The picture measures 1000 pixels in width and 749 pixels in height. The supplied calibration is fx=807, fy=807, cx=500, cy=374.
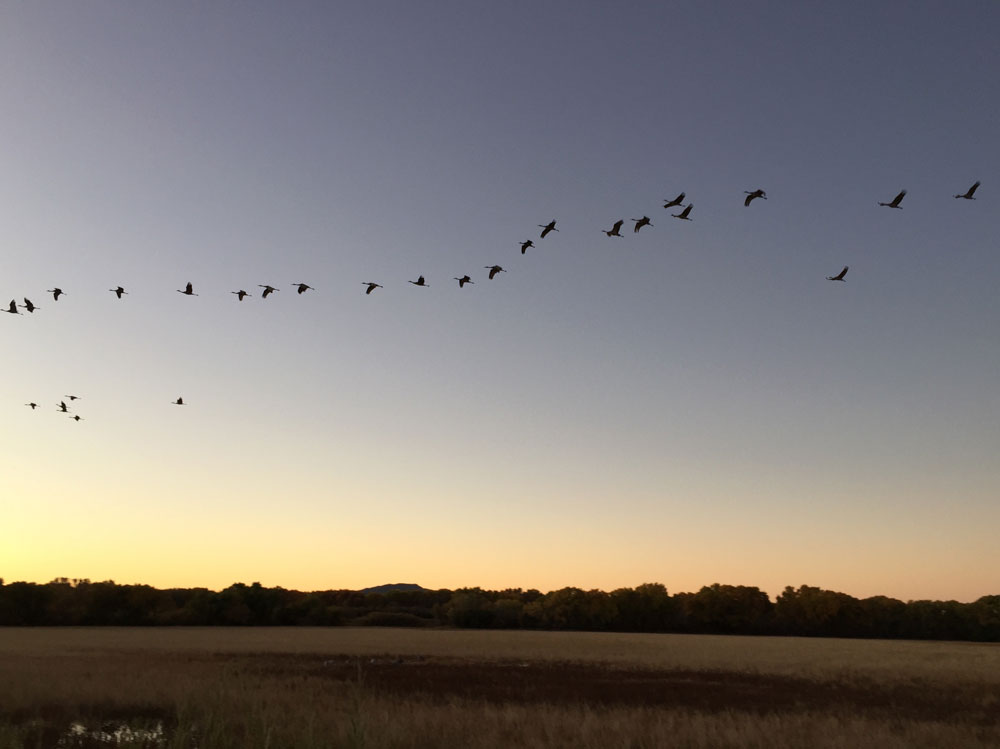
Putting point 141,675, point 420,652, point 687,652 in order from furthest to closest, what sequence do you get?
1. point 687,652
2. point 420,652
3. point 141,675

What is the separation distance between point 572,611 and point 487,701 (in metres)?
110

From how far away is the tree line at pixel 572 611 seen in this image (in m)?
115

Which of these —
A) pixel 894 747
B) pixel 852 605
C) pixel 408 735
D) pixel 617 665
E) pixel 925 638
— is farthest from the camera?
pixel 852 605

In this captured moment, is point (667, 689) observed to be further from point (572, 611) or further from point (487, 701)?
point (572, 611)

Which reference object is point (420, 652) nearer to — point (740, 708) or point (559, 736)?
point (740, 708)

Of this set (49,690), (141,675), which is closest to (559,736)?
(49,690)

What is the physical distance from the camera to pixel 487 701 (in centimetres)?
2748

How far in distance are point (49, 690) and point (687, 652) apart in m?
47.0

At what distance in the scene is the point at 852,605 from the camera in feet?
418

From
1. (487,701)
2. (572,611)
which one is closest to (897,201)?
(487,701)

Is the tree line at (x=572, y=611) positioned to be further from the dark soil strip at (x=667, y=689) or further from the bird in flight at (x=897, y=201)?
the bird in flight at (x=897, y=201)

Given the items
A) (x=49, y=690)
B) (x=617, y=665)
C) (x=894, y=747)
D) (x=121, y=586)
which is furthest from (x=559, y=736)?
(x=121, y=586)

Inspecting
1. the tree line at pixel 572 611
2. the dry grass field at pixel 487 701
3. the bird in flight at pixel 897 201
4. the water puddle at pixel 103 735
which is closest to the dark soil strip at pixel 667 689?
the dry grass field at pixel 487 701

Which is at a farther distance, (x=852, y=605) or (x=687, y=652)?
(x=852, y=605)
